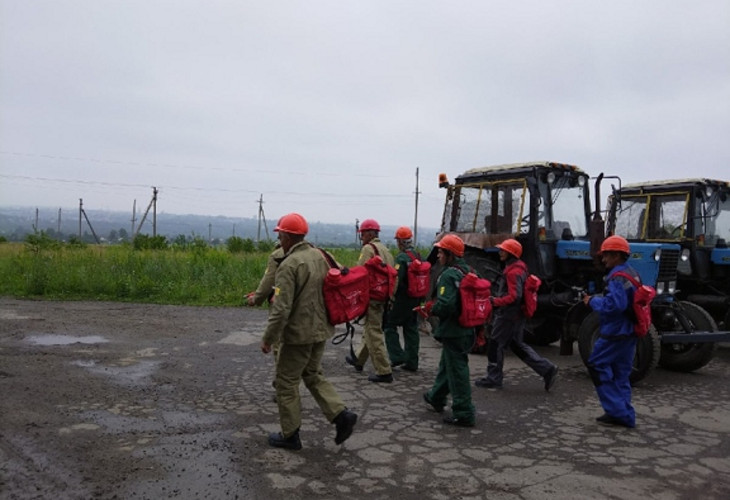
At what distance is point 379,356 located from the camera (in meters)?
6.59

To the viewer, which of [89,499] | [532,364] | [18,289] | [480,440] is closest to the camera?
[89,499]

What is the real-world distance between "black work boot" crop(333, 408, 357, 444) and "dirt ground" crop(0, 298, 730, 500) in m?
0.09

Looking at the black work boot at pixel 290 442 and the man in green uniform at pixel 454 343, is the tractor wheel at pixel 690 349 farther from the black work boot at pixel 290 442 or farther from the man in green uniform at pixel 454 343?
the black work boot at pixel 290 442

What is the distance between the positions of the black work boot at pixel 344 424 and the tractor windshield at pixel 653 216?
6.72m

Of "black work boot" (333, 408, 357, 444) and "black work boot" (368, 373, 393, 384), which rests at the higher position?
"black work boot" (333, 408, 357, 444)

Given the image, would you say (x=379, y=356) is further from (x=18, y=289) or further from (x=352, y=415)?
(x=18, y=289)

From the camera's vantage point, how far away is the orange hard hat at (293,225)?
460cm

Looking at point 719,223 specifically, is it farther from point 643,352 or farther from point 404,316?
point 404,316

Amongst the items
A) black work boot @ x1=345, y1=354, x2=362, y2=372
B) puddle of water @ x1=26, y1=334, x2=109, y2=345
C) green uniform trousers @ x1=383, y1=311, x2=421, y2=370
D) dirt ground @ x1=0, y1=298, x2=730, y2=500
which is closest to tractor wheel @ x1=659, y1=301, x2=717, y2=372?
dirt ground @ x1=0, y1=298, x2=730, y2=500

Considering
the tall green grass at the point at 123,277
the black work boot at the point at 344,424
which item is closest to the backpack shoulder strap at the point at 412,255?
the black work boot at the point at 344,424

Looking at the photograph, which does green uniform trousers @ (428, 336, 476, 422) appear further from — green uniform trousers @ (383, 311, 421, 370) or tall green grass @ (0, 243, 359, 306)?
tall green grass @ (0, 243, 359, 306)

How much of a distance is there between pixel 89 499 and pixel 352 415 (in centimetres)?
182

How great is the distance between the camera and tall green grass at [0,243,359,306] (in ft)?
42.8

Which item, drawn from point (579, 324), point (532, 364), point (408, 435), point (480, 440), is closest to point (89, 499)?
point (408, 435)
